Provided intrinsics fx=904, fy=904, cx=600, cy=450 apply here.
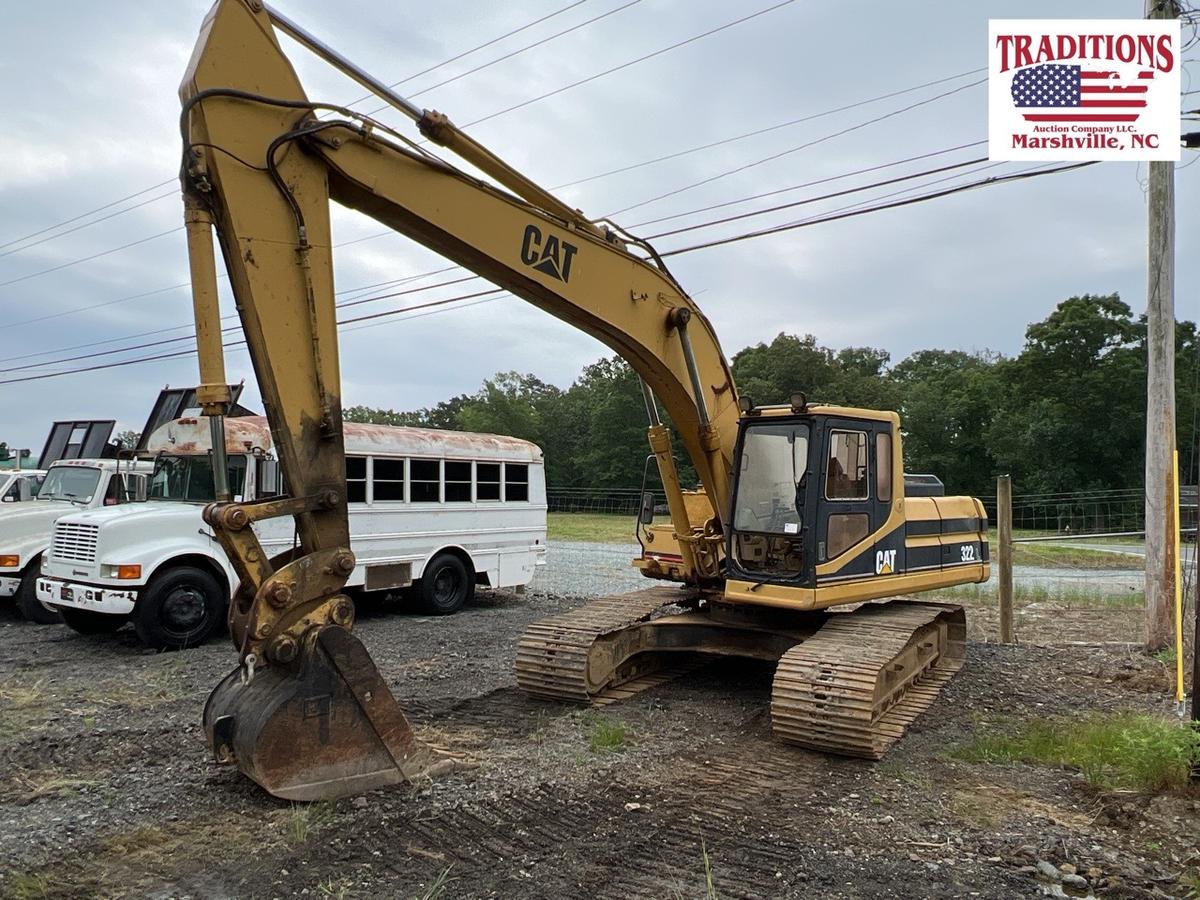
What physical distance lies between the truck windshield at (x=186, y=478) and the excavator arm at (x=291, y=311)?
6.28 metres

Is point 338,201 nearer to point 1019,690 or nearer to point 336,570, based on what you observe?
point 336,570

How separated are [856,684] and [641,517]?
287 centimetres

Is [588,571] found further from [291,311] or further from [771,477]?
[291,311]

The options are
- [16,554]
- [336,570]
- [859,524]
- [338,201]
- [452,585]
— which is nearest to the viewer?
[336,570]

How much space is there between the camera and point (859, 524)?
271 inches

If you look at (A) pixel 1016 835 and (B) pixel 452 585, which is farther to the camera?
(B) pixel 452 585

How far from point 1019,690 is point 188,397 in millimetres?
10208

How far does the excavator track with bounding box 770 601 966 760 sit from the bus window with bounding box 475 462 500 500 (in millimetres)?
6642

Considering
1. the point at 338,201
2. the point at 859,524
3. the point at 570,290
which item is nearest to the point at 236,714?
the point at 338,201

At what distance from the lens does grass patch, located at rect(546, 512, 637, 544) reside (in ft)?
89.4

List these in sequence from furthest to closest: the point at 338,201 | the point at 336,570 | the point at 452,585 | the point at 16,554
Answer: the point at 452,585
the point at 16,554
the point at 338,201
the point at 336,570

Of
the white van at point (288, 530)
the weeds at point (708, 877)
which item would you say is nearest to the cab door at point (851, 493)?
the weeds at point (708, 877)

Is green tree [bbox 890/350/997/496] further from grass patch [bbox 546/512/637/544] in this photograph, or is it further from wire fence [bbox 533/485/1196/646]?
grass patch [bbox 546/512/637/544]

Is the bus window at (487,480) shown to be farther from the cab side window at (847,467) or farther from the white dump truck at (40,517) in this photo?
the cab side window at (847,467)
